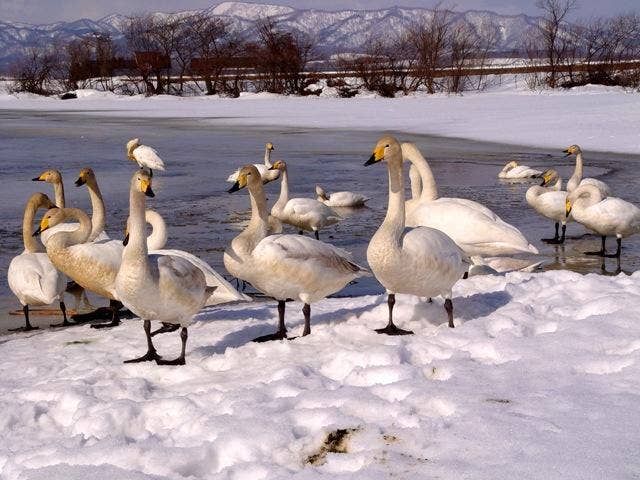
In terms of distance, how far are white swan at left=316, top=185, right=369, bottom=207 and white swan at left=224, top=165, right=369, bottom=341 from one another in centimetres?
535

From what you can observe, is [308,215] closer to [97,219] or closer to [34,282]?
[97,219]

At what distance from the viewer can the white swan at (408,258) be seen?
197 inches

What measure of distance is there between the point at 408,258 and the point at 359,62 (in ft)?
145

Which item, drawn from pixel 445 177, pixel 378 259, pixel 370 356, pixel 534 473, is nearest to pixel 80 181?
pixel 378 259

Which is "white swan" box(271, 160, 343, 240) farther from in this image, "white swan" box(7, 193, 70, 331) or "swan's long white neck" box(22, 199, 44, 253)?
"white swan" box(7, 193, 70, 331)

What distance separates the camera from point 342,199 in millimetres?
10961

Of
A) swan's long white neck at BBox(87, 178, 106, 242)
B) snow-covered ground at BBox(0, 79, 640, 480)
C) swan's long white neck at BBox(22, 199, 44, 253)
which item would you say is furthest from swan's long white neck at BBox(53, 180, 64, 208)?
snow-covered ground at BBox(0, 79, 640, 480)

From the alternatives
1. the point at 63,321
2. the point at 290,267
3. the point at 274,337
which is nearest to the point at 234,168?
the point at 63,321

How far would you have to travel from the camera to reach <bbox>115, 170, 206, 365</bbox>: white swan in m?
4.55

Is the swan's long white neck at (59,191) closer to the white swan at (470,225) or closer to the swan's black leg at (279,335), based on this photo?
the white swan at (470,225)

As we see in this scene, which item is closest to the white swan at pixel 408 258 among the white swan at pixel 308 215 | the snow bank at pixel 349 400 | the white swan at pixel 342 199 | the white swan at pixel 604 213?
the snow bank at pixel 349 400

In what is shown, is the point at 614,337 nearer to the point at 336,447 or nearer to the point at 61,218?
the point at 336,447

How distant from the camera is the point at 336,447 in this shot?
130 inches

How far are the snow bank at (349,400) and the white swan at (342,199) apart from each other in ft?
17.6
